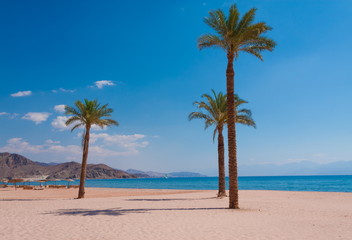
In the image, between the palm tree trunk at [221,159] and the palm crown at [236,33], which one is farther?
the palm tree trunk at [221,159]

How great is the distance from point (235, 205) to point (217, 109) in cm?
1024

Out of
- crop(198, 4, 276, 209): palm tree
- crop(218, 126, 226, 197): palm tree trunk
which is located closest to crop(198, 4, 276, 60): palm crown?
crop(198, 4, 276, 209): palm tree

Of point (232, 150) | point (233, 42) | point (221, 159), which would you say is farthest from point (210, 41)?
point (221, 159)

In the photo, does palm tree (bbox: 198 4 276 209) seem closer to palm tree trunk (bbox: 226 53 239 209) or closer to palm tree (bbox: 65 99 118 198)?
palm tree trunk (bbox: 226 53 239 209)

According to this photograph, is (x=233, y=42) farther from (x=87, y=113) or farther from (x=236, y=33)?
(x=87, y=113)

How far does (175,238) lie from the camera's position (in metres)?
8.73

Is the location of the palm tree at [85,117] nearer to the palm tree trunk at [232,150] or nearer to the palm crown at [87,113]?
the palm crown at [87,113]

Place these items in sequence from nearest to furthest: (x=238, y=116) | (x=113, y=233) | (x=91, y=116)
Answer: (x=113, y=233) → (x=238, y=116) → (x=91, y=116)

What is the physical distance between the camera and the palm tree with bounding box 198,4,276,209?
54.7ft

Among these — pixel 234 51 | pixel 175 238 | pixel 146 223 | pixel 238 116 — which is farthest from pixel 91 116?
pixel 175 238

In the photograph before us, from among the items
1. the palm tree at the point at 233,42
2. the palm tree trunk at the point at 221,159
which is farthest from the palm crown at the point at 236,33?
the palm tree trunk at the point at 221,159

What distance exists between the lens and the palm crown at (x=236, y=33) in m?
16.9

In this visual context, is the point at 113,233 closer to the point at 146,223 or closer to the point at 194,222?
the point at 146,223

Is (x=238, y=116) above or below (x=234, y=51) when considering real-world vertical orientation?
below
